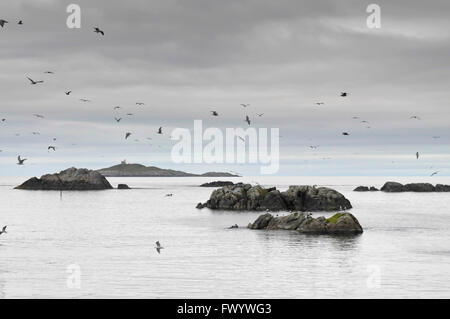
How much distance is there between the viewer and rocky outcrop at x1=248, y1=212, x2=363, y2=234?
295ft

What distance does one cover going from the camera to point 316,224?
90.2m

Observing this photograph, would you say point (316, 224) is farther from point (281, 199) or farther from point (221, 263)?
point (281, 199)

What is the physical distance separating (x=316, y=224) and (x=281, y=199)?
52.5m

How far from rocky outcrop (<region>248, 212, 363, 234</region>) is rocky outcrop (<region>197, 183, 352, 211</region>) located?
46.4 metres

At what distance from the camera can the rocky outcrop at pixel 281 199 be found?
144m

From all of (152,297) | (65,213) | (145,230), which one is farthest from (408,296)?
(65,213)

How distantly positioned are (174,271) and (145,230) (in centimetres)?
5015

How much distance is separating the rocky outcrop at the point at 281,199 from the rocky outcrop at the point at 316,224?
1825 inches

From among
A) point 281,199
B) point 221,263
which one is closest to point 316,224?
point 221,263

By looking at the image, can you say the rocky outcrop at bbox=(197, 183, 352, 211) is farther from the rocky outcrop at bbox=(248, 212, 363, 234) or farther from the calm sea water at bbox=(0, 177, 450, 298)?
the rocky outcrop at bbox=(248, 212, 363, 234)

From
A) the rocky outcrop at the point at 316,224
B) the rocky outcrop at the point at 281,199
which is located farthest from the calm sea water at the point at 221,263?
the rocky outcrop at the point at 281,199

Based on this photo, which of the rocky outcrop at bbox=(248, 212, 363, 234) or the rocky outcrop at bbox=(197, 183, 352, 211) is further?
the rocky outcrop at bbox=(197, 183, 352, 211)

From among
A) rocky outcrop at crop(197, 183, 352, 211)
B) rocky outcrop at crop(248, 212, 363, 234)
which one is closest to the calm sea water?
rocky outcrop at crop(248, 212, 363, 234)
